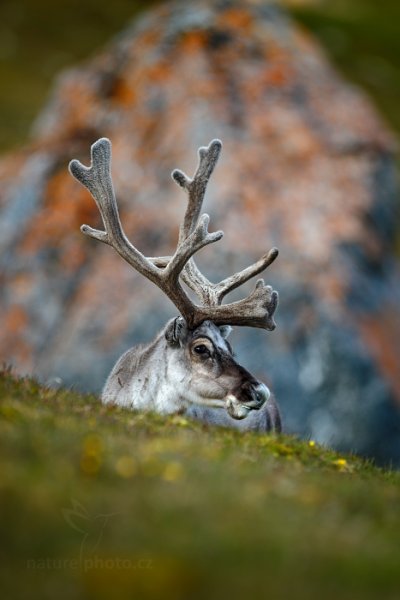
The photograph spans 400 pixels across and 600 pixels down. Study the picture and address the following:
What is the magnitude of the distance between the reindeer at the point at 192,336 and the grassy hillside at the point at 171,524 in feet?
10.2

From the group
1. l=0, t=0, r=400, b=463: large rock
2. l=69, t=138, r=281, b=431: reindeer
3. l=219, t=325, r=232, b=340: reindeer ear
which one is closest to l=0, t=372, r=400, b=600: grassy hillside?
l=69, t=138, r=281, b=431: reindeer

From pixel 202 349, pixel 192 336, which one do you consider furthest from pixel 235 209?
pixel 202 349

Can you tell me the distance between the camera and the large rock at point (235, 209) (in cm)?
2262

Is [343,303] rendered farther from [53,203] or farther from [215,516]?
[215,516]

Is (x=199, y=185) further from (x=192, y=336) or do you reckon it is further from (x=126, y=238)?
(x=192, y=336)

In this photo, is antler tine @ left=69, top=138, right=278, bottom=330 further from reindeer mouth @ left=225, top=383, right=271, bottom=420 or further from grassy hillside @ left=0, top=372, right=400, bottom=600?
grassy hillside @ left=0, top=372, right=400, bottom=600

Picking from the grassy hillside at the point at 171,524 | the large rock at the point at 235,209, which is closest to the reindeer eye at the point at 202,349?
the grassy hillside at the point at 171,524

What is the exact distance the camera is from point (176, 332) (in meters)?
12.4

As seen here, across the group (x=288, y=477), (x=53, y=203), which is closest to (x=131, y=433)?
(x=288, y=477)

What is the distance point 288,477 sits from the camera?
8.62 meters

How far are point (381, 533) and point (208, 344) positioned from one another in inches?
213

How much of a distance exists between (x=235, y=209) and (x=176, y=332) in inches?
476

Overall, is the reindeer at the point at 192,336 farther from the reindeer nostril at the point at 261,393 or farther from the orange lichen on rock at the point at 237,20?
the orange lichen on rock at the point at 237,20

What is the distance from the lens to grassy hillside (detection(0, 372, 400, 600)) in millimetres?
5715
